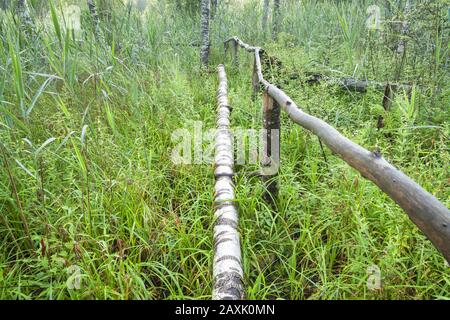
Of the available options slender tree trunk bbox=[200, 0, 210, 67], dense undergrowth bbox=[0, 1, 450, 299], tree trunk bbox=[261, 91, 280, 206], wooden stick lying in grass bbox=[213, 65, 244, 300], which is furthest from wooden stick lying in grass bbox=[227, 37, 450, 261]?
slender tree trunk bbox=[200, 0, 210, 67]

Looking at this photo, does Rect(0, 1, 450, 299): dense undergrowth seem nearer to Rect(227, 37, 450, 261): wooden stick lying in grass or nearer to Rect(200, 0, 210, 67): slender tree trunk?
Rect(227, 37, 450, 261): wooden stick lying in grass

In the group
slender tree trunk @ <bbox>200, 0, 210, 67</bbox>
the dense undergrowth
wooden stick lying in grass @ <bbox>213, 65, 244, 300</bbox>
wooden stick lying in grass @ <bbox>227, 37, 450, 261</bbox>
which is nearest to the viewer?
wooden stick lying in grass @ <bbox>227, 37, 450, 261</bbox>

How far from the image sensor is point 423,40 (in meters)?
3.42

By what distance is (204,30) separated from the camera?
6160 mm

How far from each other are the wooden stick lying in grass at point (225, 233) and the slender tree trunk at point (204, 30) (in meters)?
3.69

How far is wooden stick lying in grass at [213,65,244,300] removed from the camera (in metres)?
1.49

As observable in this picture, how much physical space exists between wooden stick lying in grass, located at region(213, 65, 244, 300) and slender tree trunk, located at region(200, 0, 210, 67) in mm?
3686

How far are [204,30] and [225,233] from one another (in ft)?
17.3

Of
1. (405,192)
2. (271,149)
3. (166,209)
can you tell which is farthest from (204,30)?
(405,192)

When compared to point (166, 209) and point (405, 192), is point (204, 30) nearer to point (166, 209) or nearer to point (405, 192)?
point (166, 209)
